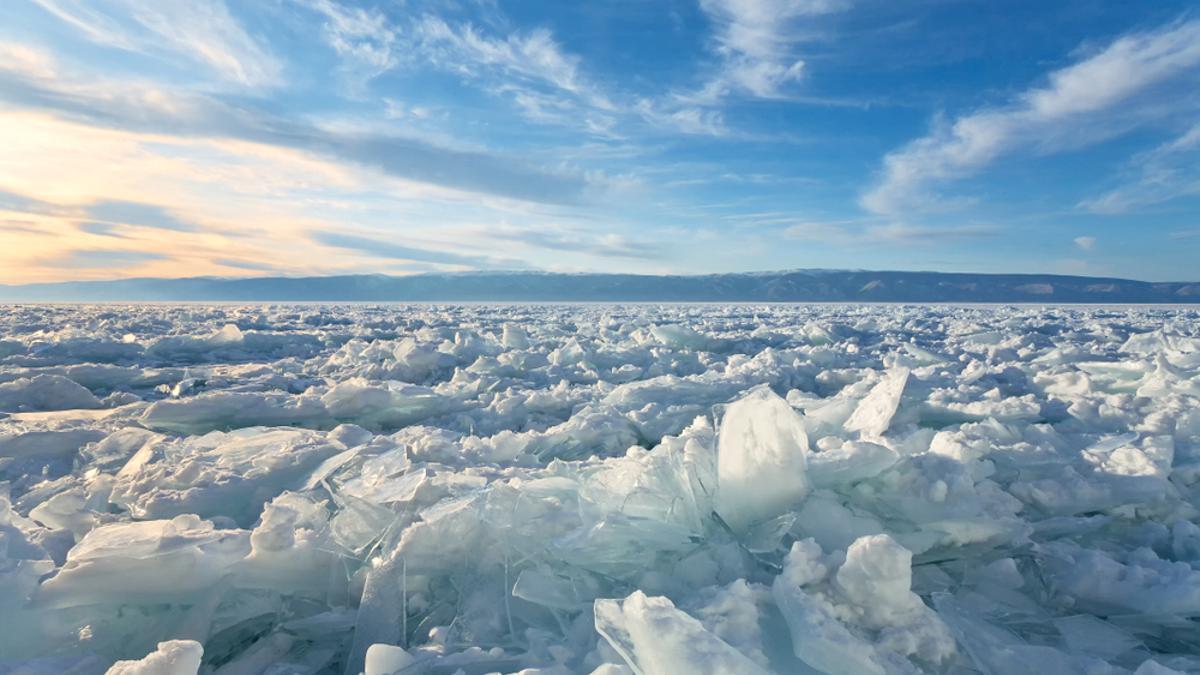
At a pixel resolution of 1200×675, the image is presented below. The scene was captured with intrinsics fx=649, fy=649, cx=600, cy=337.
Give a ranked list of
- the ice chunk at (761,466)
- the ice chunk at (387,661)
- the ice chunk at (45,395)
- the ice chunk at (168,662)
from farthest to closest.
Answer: the ice chunk at (45,395) → the ice chunk at (761,466) → the ice chunk at (387,661) → the ice chunk at (168,662)

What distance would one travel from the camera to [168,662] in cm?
146

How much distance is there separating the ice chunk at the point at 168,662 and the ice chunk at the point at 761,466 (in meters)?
1.55

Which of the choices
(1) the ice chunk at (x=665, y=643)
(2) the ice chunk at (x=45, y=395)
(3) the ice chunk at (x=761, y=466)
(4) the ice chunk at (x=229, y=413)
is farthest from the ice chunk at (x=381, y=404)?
(1) the ice chunk at (x=665, y=643)

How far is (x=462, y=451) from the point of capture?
378cm

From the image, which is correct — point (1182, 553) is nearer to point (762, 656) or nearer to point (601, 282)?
point (762, 656)

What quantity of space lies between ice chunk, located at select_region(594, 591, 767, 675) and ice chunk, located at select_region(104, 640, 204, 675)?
3.11ft

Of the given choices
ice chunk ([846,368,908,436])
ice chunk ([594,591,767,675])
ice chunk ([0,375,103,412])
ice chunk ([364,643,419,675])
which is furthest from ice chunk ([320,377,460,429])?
ice chunk ([594,591,767,675])

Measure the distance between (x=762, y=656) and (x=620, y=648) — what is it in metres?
0.38

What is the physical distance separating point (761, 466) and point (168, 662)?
1695 millimetres

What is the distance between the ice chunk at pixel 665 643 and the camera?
1.48 metres

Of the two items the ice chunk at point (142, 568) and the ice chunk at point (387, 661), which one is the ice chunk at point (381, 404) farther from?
the ice chunk at point (387, 661)

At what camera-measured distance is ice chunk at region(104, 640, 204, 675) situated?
144cm

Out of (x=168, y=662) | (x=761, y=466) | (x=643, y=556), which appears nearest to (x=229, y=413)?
(x=168, y=662)

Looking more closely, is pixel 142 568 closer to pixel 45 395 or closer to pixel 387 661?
pixel 387 661
